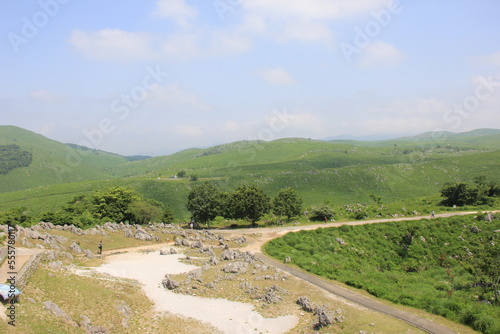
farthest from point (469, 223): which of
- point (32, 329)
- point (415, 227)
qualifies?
point (32, 329)

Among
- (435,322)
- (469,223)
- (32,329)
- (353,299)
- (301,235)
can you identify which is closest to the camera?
(32,329)

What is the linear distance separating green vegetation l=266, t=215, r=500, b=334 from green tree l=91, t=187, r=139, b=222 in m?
35.8

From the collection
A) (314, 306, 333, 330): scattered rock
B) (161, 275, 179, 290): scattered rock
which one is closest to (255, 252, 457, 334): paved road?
(314, 306, 333, 330): scattered rock

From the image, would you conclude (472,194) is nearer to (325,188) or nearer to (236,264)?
(325,188)

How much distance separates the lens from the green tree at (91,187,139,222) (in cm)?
6284

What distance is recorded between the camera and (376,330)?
1834 cm

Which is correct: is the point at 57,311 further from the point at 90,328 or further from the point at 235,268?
the point at 235,268

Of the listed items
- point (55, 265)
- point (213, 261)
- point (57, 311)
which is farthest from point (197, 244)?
point (57, 311)

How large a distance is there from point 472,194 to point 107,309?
234ft

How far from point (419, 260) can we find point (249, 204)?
93.4ft

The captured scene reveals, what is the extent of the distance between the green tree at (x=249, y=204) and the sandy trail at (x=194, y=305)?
2392cm

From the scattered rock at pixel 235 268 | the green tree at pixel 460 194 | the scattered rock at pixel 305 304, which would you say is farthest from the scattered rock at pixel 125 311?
the green tree at pixel 460 194

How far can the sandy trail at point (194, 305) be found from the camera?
68.8 ft

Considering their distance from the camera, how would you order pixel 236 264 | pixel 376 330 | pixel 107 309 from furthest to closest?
pixel 236 264 → pixel 107 309 → pixel 376 330
